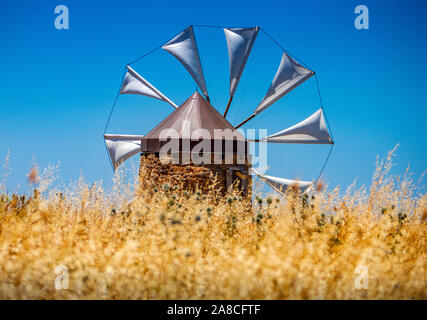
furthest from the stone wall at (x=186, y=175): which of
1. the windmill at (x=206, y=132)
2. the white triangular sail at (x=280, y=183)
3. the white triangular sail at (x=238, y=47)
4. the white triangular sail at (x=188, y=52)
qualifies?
the white triangular sail at (x=238, y=47)

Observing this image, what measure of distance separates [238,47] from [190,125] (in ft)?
12.4

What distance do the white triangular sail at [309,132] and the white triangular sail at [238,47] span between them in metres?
2.17

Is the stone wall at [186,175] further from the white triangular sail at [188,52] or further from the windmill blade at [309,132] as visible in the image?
the white triangular sail at [188,52]

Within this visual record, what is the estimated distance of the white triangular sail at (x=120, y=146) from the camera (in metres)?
12.2

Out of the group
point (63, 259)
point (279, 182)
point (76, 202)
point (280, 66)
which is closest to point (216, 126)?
point (279, 182)

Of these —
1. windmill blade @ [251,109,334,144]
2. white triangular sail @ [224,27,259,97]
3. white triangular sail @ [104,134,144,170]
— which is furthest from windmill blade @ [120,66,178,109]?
windmill blade @ [251,109,334,144]

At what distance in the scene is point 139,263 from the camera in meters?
3.27

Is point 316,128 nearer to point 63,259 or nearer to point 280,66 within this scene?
point 280,66

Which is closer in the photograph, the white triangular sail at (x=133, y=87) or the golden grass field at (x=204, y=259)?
the golden grass field at (x=204, y=259)

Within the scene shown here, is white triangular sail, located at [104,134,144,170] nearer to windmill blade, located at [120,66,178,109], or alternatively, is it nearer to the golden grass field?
windmill blade, located at [120,66,178,109]

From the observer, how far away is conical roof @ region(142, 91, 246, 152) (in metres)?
8.47

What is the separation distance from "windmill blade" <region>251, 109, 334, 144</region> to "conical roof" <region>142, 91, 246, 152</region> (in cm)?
237
